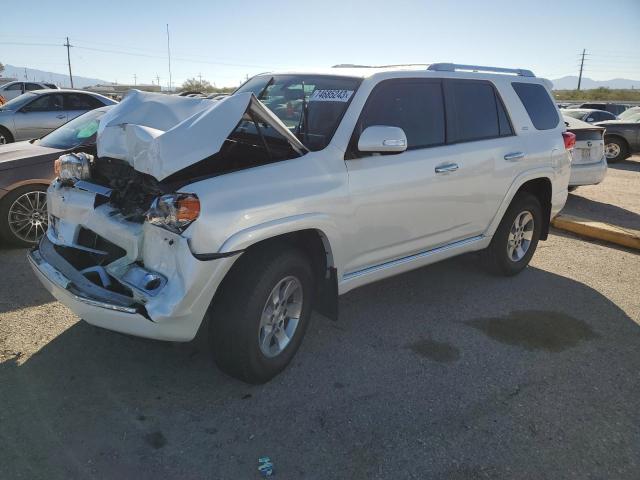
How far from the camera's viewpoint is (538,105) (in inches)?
204

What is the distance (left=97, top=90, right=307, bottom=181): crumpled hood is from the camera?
9.27 ft

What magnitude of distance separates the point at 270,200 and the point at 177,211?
20.6 inches

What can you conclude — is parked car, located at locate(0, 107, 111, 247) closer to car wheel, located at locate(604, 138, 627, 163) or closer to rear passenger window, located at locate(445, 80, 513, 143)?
rear passenger window, located at locate(445, 80, 513, 143)

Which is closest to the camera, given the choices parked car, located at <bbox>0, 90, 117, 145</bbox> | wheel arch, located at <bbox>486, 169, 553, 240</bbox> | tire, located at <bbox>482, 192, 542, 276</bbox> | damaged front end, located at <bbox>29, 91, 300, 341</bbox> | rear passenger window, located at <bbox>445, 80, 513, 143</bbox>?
damaged front end, located at <bbox>29, 91, 300, 341</bbox>

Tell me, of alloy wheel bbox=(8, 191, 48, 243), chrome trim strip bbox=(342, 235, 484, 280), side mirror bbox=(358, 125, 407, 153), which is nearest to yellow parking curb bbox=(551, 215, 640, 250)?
chrome trim strip bbox=(342, 235, 484, 280)

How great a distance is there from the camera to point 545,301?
477 centimetres

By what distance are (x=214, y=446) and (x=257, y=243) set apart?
1.12 meters

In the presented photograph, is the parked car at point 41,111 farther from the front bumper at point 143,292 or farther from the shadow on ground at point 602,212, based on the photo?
the shadow on ground at point 602,212

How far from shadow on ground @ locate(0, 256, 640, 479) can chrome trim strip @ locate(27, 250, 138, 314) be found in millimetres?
616

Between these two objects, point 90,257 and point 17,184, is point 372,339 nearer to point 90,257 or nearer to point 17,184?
point 90,257

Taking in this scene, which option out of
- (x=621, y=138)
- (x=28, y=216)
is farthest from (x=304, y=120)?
(x=621, y=138)

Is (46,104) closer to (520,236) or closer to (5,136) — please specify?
(5,136)

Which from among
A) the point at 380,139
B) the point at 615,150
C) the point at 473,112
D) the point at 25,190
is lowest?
the point at 615,150

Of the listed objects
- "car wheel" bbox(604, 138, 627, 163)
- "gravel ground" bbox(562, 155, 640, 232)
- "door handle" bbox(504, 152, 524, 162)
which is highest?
"door handle" bbox(504, 152, 524, 162)
